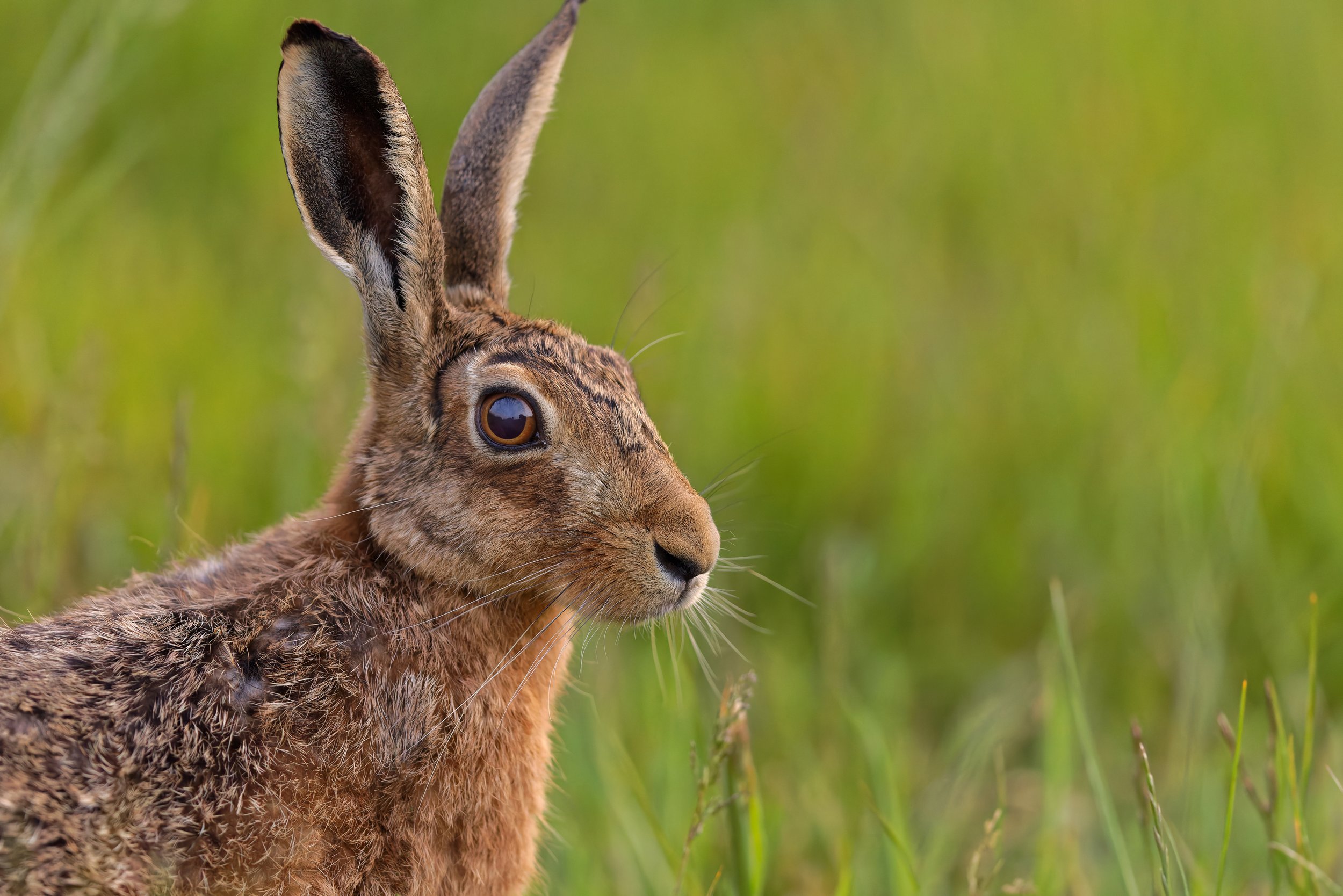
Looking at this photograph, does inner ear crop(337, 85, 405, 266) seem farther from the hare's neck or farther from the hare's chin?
the hare's chin

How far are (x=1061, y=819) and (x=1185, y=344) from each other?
129 inches

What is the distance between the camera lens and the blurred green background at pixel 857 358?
4629 millimetres

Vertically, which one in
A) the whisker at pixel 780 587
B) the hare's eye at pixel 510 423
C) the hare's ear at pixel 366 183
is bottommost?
the whisker at pixel 780 587

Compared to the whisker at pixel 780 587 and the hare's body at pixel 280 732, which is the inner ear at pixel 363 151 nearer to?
the hare's body at pixel 280 732

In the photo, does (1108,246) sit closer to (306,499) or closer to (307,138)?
(306,499)

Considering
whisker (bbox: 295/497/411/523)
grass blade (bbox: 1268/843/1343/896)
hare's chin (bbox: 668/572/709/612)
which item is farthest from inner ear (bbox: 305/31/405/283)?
grass blade (bbox: 1268/843/1343/896)

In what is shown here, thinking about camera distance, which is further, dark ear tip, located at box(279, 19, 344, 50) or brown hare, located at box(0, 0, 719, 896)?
dark ear tip, located at box(279, 19, 344, 50)

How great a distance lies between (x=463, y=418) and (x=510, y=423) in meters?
0.15

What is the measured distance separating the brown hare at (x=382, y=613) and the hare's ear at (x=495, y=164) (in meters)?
0.18

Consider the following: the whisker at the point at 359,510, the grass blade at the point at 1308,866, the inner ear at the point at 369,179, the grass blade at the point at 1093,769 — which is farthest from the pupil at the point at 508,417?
the grass blade at the point at 1308,866

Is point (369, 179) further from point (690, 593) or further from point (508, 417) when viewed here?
point (690, 593)

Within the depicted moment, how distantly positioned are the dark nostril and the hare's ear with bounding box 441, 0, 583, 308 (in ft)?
3.59

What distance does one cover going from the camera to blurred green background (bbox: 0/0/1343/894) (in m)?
4.63

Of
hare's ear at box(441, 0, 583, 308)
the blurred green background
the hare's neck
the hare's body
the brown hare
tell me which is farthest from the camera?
the blurred green background
